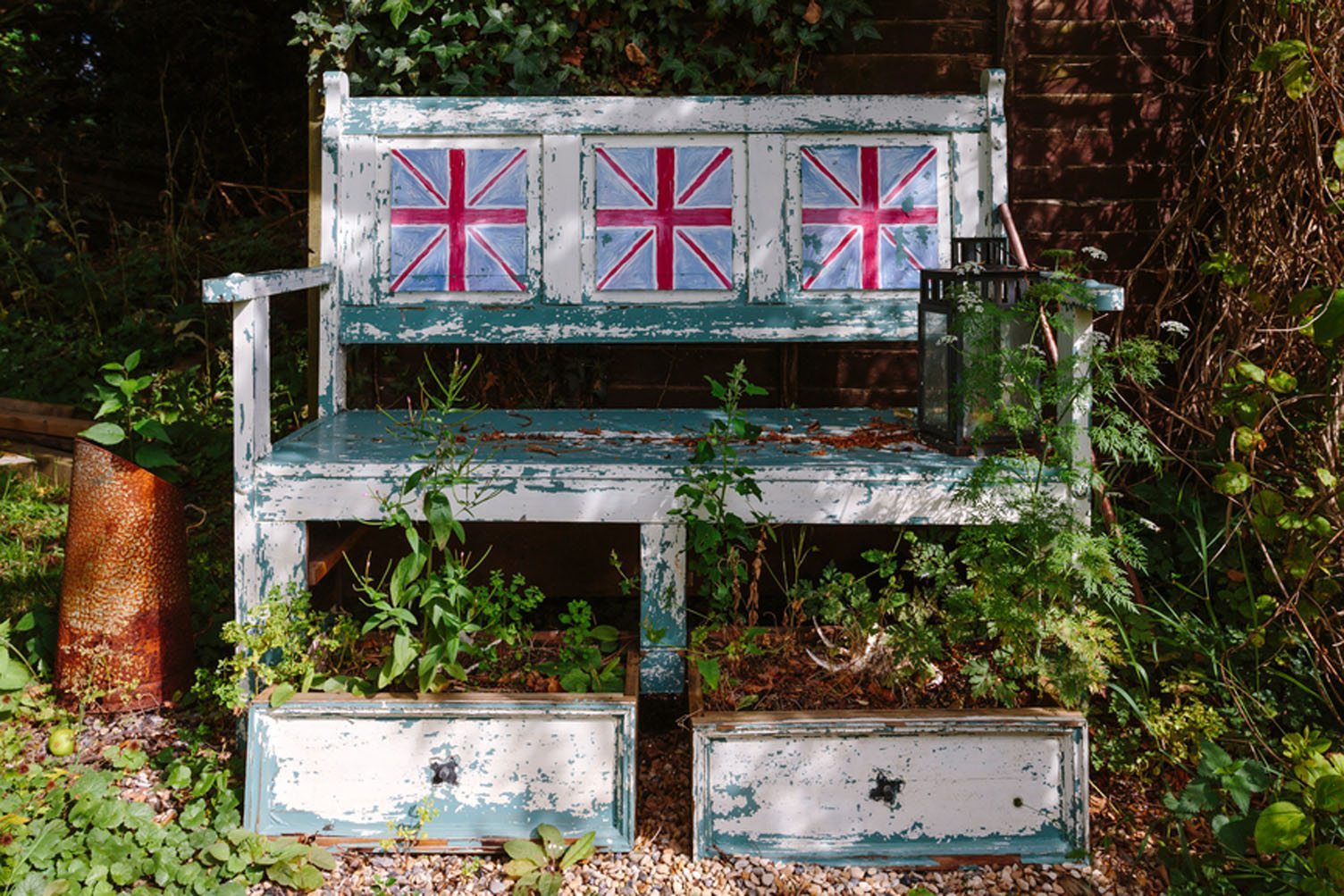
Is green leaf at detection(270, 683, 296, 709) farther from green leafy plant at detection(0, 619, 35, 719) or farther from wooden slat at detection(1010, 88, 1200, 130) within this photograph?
wooden slat at detection(1010, 88, 1200, 130)

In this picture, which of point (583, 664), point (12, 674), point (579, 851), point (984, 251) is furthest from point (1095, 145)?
point (12, 674)

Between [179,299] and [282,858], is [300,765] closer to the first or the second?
[282,858]

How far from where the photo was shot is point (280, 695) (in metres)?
2.27

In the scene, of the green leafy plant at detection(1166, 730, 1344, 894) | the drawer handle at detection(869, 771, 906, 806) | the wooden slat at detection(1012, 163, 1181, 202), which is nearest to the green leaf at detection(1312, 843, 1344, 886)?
the green leafy plant at detection(1166, 730, 1344, 894)

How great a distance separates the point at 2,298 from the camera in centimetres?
589

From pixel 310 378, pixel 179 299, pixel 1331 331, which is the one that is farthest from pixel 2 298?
pixel 1331 331

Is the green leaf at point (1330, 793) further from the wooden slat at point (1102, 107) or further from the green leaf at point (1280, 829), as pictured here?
the wooden slat at point (1102, 107)

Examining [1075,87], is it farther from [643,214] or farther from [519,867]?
[519,867]

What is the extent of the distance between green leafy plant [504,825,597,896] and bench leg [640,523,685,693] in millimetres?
383

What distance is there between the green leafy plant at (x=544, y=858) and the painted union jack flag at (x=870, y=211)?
1570 mm

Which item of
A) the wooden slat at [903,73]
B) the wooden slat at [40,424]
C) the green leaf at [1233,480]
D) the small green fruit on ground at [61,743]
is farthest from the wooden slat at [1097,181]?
the wooden slat at [40,424]

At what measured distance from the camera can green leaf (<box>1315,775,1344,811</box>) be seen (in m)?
1.92

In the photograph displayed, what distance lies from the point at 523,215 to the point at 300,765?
1.52 m

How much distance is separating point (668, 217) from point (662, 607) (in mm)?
1138
